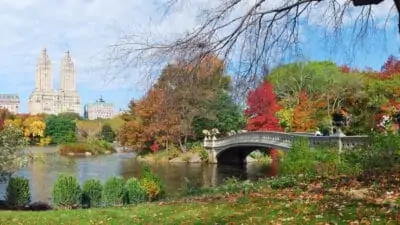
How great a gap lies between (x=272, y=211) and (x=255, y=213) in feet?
0.90

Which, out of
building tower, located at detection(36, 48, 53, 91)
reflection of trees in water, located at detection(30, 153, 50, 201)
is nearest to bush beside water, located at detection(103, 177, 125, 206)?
reflection of trees in water, located at detection(30, 153, 50, 201)

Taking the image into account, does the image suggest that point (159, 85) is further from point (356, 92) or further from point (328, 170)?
point (356, 92)

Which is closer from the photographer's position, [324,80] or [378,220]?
[378,220]

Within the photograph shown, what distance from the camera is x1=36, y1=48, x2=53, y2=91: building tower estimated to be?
107275 millimetres

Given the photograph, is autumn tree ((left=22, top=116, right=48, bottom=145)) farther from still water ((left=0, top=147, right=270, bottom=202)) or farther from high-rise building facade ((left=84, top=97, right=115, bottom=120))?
high-rise building facade ((left=84, top=97, right=115, bottom=120))

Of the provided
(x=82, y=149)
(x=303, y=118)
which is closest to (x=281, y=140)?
(x=303, y=118)

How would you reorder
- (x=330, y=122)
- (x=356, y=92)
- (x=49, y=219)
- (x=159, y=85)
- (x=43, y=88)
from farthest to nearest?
(x=43, y=88), (x=356, y=92), (x=330, y=122), (x=49, y=219), (x=159, y=85)

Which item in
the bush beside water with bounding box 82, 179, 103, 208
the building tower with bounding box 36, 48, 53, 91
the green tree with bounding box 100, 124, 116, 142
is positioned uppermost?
the building tower with bounding box 36, 48, 53, 91

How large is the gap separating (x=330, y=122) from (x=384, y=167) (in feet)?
95.2

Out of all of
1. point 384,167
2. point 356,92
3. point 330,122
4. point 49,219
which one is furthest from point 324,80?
point 49,219

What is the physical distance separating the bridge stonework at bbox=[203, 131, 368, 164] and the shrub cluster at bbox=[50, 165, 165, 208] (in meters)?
10.4

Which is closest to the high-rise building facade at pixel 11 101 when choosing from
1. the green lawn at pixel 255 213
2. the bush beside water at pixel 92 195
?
the bush beside water at pixel 92 195

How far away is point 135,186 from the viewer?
18656mm

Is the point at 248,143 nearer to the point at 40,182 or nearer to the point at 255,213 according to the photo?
the point at 40,182
